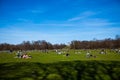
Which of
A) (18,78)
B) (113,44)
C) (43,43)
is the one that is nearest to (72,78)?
(18,78)

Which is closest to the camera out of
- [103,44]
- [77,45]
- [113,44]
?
[113,44]

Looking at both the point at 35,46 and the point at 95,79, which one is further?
the point at 35,46

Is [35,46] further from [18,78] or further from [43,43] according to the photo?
[18,78]

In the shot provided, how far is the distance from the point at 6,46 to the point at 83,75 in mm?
185097

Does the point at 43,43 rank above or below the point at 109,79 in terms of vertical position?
above

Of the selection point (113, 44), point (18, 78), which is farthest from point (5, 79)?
point (113, 44)

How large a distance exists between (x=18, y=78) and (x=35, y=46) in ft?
575

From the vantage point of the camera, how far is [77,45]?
163750mm

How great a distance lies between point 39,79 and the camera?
1628 centimetres

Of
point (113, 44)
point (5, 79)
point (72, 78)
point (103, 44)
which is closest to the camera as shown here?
point (5, 79)

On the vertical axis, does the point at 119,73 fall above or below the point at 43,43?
below

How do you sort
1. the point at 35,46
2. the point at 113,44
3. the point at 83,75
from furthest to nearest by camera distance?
the point at 35,46 → the point at 113,44 → the point at 83,75

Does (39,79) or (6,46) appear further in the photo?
(6,46)

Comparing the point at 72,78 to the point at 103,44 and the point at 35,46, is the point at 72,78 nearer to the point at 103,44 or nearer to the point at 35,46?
the point at 103,44
